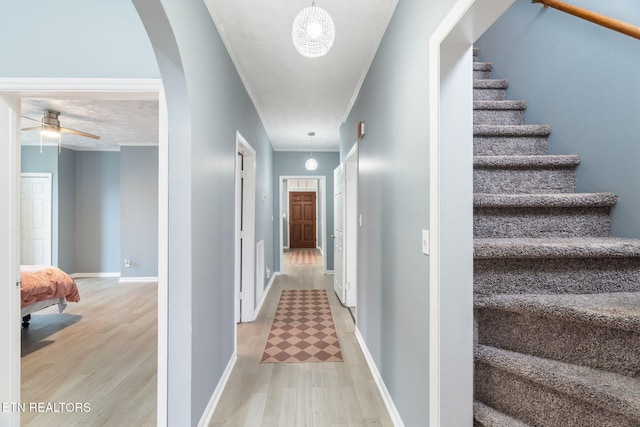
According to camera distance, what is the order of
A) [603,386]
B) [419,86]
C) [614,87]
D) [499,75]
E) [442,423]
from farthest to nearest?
[499,75], [614,87], [419,86], [442,423], [603,386]

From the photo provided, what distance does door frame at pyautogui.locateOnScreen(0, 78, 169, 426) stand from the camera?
146cm

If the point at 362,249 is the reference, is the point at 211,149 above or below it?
above

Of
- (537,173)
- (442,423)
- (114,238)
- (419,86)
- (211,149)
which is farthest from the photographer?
(114,238)

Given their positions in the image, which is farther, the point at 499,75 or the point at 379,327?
the point at 499,75

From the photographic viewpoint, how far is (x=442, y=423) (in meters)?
1.13

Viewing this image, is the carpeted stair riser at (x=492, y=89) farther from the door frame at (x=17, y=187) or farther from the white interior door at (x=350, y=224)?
the door frame at (x=17, y=187)

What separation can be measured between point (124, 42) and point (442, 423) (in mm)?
2386

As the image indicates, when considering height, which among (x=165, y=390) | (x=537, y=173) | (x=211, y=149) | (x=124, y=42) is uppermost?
(x=124, y=42)

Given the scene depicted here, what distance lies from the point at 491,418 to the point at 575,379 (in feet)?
1.15

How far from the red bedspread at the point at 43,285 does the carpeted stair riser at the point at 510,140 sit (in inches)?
173

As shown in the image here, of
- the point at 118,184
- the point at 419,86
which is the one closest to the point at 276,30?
the point at 419,86

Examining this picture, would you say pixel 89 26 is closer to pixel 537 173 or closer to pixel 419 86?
pixel 419 86

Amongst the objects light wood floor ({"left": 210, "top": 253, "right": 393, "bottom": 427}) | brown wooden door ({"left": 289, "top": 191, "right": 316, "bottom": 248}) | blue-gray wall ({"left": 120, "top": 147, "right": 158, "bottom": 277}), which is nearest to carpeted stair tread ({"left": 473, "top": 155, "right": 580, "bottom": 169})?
light wood floor ({"left": 210, "top": 253, "right": 393, "bottom": 427})

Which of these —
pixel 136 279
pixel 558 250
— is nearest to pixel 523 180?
pixel 558 250
